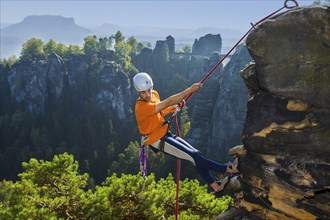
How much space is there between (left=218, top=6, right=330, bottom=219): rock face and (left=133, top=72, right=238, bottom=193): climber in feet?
3.01

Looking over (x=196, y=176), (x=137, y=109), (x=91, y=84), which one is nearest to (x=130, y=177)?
(x=137, y=109)

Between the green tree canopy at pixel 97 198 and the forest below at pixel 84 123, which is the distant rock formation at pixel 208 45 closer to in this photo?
the forest below at pixel 84 123

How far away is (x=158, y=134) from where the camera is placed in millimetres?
8906

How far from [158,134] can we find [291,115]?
311 centimetres

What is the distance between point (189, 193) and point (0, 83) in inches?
4246

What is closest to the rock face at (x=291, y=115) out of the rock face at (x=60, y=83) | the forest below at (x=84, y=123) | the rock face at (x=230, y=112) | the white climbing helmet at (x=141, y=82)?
the white climbing helmet at (x=141, y=82)

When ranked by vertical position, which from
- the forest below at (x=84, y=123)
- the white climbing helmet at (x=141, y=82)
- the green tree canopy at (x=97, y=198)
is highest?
the white climbing helmet at (x=141, y=82)

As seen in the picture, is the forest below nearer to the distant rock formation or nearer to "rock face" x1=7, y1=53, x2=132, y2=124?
"rock face" x1=7, y1=53, x2=132, y2=124

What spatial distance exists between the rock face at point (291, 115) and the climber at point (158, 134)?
92 centimetres

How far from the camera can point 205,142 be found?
7481cm

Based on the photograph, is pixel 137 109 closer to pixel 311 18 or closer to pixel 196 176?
pixel 311 18

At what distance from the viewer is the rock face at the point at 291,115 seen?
7254 mm

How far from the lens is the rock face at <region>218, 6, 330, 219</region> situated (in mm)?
7254

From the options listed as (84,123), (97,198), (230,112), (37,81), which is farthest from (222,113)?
(97,198)
